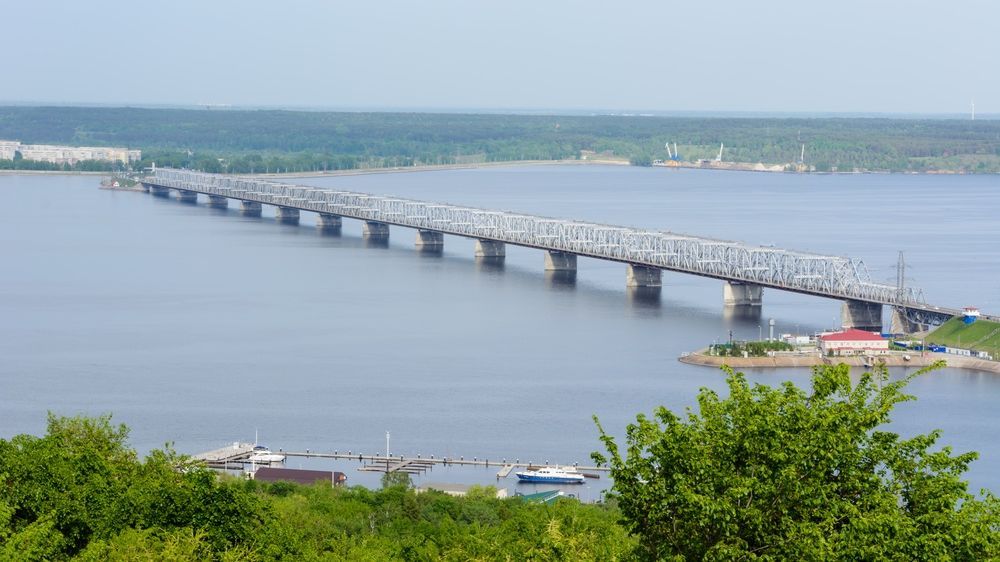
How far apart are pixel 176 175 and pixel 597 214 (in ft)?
94.3

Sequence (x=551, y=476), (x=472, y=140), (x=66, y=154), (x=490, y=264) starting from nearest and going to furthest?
(x=551, y=476) < (x=490, y=264) < (x=66, y=154) < (x=472, y=140)

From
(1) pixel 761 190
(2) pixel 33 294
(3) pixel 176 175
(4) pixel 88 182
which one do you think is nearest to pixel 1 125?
(4) pixel 88 182

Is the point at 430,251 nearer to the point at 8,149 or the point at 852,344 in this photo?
the point at 852,344

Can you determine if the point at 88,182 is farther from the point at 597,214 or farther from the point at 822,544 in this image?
the point at 822,544

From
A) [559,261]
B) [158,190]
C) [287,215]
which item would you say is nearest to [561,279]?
[559,261]

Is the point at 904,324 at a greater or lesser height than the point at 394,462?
greater

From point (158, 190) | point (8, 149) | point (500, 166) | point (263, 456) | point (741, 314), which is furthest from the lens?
point (500, 166)

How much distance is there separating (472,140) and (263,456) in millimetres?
117346

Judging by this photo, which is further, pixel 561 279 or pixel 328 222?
pixel 328 222

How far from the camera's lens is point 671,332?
33.3 meters

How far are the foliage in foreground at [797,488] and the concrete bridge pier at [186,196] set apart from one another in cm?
7075

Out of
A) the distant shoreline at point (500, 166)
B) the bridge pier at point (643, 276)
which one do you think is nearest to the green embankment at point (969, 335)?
the bridge pier at point (643, 276)

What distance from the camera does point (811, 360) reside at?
1180 inches

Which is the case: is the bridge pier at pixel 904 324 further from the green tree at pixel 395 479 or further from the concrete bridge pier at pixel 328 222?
the concrete bridge pier at pixel 328 222
